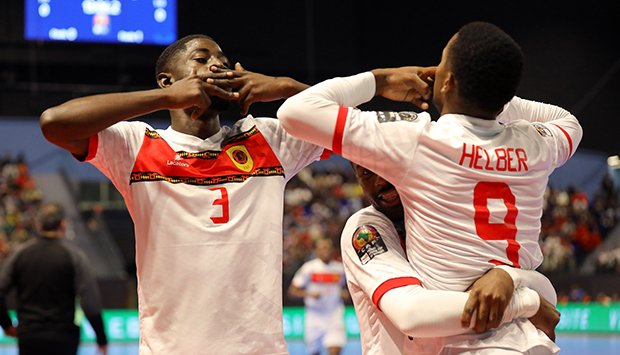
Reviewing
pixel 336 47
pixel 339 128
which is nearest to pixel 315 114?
pixel 339 128

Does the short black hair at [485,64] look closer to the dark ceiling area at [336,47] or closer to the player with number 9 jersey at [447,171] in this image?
the player with number 9 jersey at [447,171]

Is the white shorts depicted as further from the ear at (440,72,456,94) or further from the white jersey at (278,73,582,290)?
the ear at (440,72,456,94)

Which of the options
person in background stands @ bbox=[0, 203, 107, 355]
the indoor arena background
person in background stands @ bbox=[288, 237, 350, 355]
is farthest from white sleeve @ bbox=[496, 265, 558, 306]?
the indoor arena background

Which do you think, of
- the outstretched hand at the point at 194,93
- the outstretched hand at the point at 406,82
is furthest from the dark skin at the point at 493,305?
the outstretched hand at the point at 194,93

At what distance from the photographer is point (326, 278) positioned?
11.3 metres

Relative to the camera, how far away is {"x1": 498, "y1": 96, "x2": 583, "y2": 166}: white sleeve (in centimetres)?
271

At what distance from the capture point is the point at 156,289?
117 inches

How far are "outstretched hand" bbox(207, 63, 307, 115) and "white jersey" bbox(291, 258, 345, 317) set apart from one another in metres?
8.38

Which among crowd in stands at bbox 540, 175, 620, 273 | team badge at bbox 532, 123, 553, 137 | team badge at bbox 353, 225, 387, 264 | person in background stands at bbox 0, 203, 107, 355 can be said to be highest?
team badge at bbox 532, 123, 553, 137

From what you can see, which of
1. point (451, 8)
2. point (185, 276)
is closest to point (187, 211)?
point (185, 276)

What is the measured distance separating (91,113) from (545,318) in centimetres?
154

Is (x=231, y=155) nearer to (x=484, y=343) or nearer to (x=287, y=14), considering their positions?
(x=484, y=343)

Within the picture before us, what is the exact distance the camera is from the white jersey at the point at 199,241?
115 inches

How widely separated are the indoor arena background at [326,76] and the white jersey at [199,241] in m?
11.4
